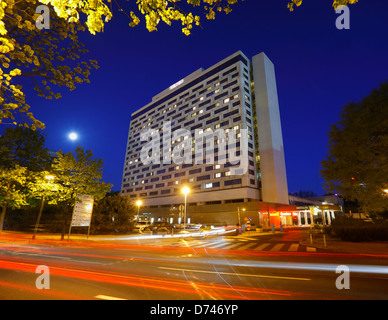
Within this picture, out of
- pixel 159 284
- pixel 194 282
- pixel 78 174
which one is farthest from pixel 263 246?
pixel 78 174

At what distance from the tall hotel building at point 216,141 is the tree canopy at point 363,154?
3211cm

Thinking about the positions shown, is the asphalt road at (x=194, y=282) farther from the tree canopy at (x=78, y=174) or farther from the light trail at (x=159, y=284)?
the tree canopy at (x=78, y=174)

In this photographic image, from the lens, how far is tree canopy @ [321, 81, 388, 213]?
16344mm

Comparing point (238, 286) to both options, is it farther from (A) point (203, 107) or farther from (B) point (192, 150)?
(A) point (203, 107)

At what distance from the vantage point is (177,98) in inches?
3236

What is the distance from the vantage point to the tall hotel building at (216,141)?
56.3m

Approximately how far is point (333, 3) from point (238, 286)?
24.1 feet

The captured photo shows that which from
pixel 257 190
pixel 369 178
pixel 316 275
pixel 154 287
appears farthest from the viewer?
pixel 257 190

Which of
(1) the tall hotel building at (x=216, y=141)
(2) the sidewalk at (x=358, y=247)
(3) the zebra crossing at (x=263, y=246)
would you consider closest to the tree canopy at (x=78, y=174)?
(3) the zebra crossing at (x=263, y=246)

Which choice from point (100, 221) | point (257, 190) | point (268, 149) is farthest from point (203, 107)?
point (100, 221)

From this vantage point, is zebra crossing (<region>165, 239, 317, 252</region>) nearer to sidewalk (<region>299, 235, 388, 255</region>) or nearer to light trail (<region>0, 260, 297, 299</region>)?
sidewalk (<region>299, 235, 388, 255</region>)

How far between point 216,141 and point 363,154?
45.8 metres

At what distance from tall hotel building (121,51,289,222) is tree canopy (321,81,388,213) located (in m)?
32.1
